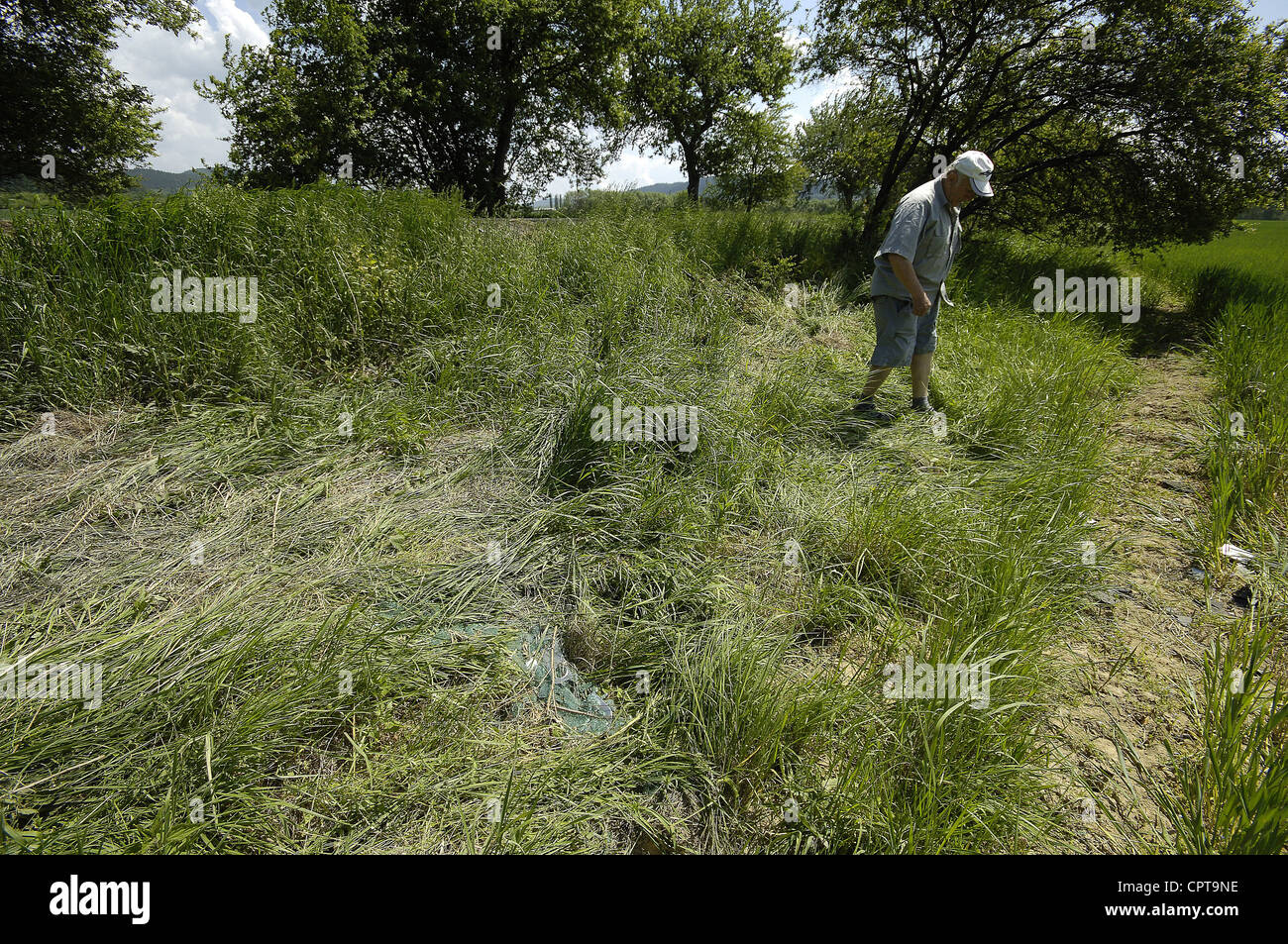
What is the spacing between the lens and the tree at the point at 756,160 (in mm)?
25203

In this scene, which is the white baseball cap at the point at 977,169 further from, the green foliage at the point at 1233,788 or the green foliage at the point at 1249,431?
the green foliage at the point at 1233,788

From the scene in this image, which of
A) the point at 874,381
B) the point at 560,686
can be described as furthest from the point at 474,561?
the point at 874,381

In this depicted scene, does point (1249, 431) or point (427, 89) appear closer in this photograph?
point (1249, 431)

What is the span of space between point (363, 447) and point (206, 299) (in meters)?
1.66

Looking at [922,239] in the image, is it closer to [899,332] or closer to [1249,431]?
[899,332]

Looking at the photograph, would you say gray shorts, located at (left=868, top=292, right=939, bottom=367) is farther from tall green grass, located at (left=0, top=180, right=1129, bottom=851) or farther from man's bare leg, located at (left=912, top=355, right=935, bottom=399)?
tall green grass, located at (left=0, top=180, right=1129, bottom=851)

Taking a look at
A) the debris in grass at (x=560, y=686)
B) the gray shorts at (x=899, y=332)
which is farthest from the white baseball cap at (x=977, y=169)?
the debris in grass at (x=560, y=686)

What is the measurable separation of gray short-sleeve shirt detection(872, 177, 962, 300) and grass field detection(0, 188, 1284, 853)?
95 cm

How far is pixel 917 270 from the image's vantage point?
414cm

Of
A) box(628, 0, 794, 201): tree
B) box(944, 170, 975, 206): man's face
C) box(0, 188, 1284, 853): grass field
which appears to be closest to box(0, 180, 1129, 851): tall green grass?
box(0, 188, 1284, 853): grass field

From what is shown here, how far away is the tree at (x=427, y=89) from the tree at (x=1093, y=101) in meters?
7.43

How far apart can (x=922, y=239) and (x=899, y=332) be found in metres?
0.68

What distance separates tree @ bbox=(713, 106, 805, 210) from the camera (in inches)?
992
